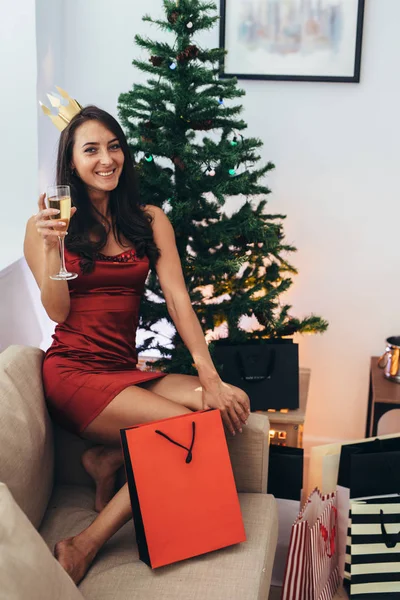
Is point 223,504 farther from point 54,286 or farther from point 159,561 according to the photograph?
point 54,286

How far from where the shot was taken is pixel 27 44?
2467mm

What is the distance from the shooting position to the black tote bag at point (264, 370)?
2328 mm

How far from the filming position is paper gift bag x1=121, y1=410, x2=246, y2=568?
1481mm

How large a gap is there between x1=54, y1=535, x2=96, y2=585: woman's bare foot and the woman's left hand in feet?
1.60

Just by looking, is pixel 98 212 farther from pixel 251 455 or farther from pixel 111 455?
pixel 251 455

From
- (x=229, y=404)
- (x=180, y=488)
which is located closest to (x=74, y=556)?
(x=180, y=488)

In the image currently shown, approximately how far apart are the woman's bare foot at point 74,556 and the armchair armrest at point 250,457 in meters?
0.48

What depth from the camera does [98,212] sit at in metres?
2.03

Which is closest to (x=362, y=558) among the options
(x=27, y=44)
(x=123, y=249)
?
(x=123, y=249)

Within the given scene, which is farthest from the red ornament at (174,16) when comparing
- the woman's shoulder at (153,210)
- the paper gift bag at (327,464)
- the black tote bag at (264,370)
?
the paper gift bag at (327,464)

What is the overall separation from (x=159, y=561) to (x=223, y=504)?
0.21m

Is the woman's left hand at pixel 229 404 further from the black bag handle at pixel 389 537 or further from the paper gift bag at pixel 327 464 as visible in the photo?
the black bag handle at pixel 389 537

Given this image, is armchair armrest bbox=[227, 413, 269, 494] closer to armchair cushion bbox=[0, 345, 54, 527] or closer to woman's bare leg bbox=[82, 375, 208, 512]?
woman's bare leg bbox=[82, 375, 208, 512]

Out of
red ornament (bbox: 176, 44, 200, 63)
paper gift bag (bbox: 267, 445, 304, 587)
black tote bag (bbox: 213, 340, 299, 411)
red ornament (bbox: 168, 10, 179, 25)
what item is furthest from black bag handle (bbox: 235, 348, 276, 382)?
red ornament (bbox: 168, 10, 179, 25)
